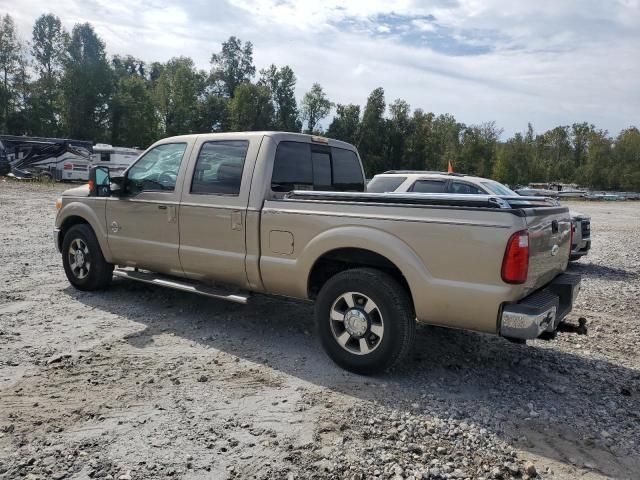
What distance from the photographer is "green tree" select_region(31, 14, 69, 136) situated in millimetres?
56031

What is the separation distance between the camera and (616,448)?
3.33m

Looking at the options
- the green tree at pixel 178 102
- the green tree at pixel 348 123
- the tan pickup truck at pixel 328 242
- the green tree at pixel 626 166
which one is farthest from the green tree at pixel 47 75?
the green tree at pixel 626 166

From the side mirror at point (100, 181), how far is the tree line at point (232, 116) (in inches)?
2132

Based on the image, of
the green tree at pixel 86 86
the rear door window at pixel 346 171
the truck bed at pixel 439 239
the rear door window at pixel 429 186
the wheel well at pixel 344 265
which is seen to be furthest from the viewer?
the green tree at pixel 86 86

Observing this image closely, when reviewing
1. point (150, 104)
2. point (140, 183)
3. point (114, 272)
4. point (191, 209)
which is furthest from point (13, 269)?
point (150, 104)

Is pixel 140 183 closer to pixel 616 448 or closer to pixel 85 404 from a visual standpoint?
pixel 85 404

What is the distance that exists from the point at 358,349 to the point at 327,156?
92.5 inches

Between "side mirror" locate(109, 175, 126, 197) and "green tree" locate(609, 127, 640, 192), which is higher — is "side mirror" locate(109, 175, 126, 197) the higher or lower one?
the lower one

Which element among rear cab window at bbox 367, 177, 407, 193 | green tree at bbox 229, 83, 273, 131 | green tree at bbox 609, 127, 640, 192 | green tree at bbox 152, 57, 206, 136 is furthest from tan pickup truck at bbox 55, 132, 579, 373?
green tree at bbox 609, 127, 640, 192

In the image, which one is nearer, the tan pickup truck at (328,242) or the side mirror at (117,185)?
the tan pickup truck at (328,242)

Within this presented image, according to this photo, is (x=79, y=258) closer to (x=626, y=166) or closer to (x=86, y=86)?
(x=86, y=86)

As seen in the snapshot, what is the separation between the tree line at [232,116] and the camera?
2197 inches

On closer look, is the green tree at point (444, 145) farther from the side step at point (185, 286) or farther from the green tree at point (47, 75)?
the side step at point (185, 286)

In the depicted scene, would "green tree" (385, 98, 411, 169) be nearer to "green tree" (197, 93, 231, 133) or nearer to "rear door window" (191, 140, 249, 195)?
"green tree" (197, 93, 231, 133)
